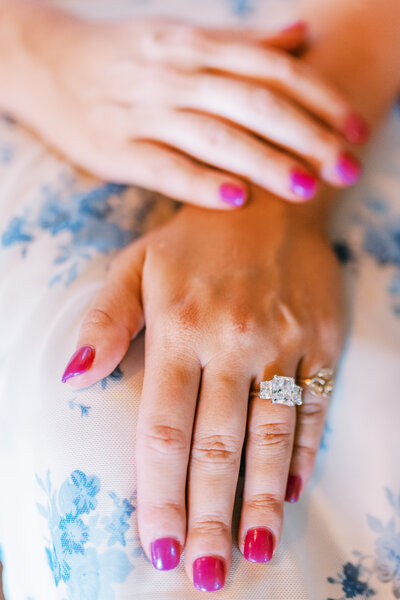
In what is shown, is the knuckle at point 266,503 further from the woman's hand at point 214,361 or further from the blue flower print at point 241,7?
the blue flower print at point 241,7

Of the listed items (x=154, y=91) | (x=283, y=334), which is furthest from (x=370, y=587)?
(x=154, y=91)

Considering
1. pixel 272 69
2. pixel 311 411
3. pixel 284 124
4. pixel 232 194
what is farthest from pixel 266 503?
pixel 272 69

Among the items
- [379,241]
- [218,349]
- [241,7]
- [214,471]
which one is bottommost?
[214,471]

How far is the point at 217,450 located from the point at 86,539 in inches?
6.2

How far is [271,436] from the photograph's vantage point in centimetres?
57

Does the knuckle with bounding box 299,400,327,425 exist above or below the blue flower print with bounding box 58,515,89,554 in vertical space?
above

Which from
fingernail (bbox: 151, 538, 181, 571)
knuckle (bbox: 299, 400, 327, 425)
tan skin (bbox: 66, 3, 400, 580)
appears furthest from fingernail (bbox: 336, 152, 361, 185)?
fingernail (bbox: 151, 538, 181, 571)

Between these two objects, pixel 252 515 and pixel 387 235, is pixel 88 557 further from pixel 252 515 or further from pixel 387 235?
pixel 387 235

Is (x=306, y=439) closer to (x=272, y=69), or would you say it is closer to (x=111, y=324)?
(x=111, y=324)

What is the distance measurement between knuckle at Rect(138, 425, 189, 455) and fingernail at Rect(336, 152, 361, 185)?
1.51ft

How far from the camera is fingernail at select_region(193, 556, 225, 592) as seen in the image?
1.63 ft

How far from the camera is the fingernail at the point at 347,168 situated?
2.50 feet

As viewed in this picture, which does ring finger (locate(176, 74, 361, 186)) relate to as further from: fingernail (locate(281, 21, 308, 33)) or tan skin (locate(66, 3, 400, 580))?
Result: fingernail (locate(281, 21, 308, 33))

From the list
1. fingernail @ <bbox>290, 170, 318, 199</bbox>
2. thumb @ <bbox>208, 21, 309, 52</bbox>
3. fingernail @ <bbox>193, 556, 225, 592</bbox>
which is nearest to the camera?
fingernail @ <bbox>193, 556, 225, 592</bbox>
